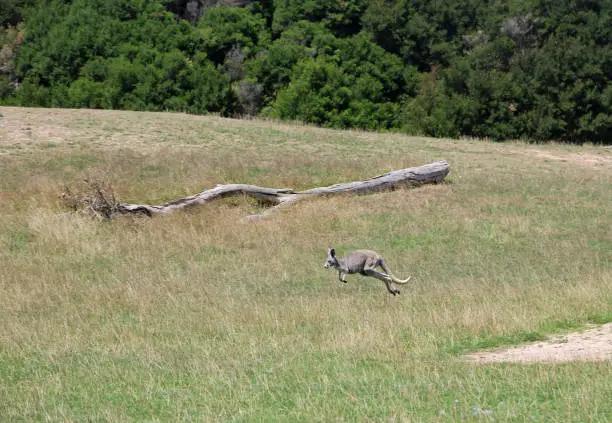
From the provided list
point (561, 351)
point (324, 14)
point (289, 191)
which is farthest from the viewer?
point (324, 14)

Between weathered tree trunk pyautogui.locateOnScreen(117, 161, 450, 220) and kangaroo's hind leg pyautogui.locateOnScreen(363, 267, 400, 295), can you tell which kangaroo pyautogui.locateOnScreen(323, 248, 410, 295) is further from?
weathered tree trunk pyautogui.locateOnScreen(117, 161, 450, 220)

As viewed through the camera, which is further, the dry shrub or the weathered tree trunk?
the weathered tree trunk

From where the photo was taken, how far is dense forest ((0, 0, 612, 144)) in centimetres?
4850

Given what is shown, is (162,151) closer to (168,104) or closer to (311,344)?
(311,344)

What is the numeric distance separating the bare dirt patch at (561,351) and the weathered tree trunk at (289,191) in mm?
12437

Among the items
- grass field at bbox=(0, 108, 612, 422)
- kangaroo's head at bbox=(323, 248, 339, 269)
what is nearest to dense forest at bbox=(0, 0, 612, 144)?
grass field at bbox=(0, 108, 612, 422)

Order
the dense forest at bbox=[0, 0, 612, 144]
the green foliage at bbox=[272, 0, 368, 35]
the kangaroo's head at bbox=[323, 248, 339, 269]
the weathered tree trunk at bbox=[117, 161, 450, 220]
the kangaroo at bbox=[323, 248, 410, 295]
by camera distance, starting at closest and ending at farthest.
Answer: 1. the kangaroo's head at bbox=[323, 248, 339, 269]
2. the kangaroo at bbox=[323, 248, 410, 295]
3. the weathered tree trunk at bbox=[117, 161, 450, 220]
4. the dense forest at bbox=[0, 0, 612, 144]
5. the green foliage at bbox=[272, 0, 368, 35]

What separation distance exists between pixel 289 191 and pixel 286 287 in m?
8.47

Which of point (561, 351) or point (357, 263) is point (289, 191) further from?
point (561, 351)

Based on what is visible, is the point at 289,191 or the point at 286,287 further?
A: the point at 289,191

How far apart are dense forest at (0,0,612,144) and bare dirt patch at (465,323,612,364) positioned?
38.9 metres

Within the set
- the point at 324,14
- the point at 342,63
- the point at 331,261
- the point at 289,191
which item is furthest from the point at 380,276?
the point at 324,14

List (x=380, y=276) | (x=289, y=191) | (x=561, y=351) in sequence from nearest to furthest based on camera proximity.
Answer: (x=561, y=351)
(x=380, y=276)
(x=289, y=191)

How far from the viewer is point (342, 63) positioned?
190 feet
